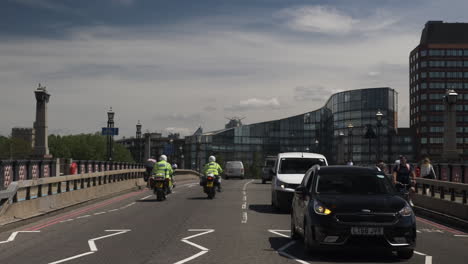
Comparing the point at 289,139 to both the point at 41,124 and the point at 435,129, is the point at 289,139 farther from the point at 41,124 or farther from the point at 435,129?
the point at 41,124

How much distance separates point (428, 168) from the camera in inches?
906

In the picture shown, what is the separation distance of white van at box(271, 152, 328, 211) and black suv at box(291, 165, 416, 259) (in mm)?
8339

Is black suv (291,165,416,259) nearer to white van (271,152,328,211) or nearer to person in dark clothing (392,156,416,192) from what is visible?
white van (271,152,328,211)

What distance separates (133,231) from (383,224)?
644cm

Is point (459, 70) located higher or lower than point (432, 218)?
higher

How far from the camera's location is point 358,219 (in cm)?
971

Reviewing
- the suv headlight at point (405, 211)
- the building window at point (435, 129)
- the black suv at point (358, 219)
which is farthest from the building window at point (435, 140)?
the suv headlight at point (405, 211)

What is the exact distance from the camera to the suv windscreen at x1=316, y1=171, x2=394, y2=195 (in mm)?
10852

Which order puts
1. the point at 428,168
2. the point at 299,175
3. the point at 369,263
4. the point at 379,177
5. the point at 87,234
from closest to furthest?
the point at 369,263
the point at 379,177
the point at 87,234
the point at 299,175
the point at 428,168

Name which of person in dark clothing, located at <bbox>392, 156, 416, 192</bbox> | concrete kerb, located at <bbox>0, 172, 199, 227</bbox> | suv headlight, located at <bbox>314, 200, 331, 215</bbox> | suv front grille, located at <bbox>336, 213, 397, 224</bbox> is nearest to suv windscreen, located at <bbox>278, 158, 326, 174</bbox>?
person in dark clothing, located at <bbox>392, 156, 416, 192</bbox>

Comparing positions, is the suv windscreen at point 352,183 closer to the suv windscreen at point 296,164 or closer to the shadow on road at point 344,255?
the shadow on road at point 344,255

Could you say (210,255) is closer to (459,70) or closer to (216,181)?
(216,181)

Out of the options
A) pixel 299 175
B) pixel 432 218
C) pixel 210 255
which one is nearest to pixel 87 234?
pixel 210 255

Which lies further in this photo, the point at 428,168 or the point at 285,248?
the point at 428,168
